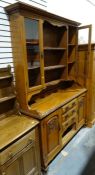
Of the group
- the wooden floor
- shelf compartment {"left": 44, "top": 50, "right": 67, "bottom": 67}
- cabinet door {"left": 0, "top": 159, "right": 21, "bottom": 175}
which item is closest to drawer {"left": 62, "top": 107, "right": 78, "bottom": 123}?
the wooden floor

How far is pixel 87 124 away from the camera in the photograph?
126 inches

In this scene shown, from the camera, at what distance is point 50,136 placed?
2059 millimetres

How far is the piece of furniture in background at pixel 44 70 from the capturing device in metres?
1.78

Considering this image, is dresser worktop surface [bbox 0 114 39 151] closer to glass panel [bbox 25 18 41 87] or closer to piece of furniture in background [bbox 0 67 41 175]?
piece of furniture in background [bbox 0 67 41 175]

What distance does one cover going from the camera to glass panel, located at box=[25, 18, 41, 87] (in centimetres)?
187

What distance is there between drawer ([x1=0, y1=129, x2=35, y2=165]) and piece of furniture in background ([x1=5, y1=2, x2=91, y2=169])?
209mm

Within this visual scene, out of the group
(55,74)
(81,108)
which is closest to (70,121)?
(81,108)

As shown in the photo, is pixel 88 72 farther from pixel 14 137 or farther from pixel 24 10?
pixel 14 137

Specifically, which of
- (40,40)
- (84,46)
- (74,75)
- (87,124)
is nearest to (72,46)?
(84,46)

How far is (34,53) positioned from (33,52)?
18mm

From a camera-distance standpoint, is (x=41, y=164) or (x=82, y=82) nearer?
(x=41, y=164)

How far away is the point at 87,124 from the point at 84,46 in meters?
1.60

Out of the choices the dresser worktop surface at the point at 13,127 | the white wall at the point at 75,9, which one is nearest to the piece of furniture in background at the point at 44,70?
the dresser worktop surface at the point at 13,127

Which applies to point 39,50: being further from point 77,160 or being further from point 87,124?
point 87,124
